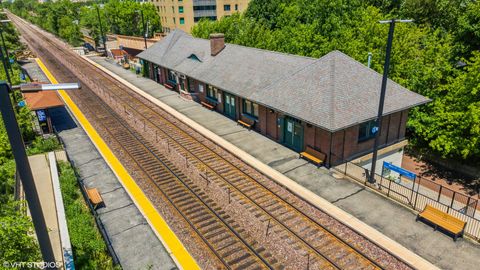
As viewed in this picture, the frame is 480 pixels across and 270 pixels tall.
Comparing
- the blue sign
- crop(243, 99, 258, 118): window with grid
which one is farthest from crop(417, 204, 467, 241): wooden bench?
crop(243, 99, 258, 118): window with grid

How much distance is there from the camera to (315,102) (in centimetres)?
2228

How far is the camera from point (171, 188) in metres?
20.0

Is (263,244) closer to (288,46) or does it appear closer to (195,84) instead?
(195,84)

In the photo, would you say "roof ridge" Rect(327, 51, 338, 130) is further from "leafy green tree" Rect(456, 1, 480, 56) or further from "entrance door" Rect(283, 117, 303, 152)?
"leafy green tree" Rect(456, 1, 480, 56)

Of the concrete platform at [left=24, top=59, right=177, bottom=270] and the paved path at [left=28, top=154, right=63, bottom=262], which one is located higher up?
the paved path at [left=28, top=154, right=63, bottom=262]

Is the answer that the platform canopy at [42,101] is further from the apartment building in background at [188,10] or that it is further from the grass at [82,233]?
the apartment building in background at [188,10]

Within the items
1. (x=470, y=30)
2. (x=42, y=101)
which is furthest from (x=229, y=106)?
(x=470, y=30)

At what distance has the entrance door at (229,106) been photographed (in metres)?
31.1

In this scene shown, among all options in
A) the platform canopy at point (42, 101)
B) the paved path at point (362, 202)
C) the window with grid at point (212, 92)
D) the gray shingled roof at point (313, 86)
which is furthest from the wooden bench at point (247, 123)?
the platform canopy at point (42, 101)

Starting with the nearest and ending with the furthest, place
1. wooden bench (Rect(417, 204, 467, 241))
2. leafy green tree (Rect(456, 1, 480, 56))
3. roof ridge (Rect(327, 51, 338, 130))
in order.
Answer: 1. wooden bench (Rect(417, 204, 467, 241))
2. roof ridge (Rect(327, 51, 338, 130))
3. leafy green tree (Rect(456, 1, 480, 56))

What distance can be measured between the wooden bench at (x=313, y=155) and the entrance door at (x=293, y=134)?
3.06 ft

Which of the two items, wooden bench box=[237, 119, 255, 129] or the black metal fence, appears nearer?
the black metal fence

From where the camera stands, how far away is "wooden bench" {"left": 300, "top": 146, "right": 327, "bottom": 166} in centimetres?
2201

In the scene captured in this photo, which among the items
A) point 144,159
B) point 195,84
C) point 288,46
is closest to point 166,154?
point 144,159
